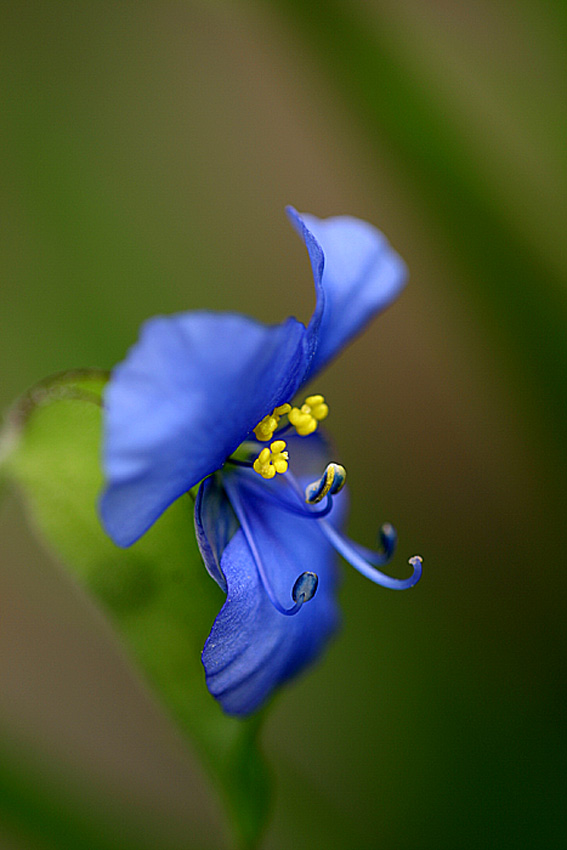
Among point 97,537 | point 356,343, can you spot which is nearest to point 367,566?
point 97,537

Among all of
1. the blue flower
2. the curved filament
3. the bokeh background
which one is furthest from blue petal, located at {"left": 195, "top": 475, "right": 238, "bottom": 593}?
the bokeh background

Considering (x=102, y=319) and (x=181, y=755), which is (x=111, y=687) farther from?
(x=102, y=319)

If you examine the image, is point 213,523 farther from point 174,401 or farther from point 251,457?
point 174,401

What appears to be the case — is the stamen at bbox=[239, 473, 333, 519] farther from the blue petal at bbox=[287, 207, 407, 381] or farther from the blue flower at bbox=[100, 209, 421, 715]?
the blue petal at bbox=[287, 207, 407, 381]

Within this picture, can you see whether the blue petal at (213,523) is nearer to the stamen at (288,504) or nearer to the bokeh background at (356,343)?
the stamen at (288,504)

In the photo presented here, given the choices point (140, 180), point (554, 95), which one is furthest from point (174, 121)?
point (554, 95)

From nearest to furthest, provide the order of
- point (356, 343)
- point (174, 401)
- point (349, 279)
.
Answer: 1. point (174, 401)
2. point (349, 279)
3. point (356, 343)

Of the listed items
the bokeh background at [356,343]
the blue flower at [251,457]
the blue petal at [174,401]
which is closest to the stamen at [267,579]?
the blue flower at [251,457]
